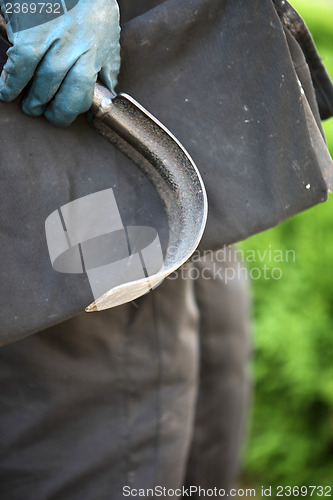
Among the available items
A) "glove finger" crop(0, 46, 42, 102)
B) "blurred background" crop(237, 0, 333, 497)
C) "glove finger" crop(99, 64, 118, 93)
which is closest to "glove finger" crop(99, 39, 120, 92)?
"glove finger" crop(99, 64, 118, 93)

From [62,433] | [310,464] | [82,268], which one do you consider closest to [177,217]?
[82,268]

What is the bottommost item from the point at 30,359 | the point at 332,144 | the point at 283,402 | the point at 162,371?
the point at 283,402

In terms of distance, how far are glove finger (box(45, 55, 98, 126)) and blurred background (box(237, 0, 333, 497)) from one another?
49.3 inches

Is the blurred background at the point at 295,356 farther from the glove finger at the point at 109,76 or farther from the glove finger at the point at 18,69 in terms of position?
the glove finger at the point at 18,69

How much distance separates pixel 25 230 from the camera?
32.0 inches

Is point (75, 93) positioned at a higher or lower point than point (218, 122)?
higher

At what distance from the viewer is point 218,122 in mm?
896

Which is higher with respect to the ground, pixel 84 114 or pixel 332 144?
pixel 84 114

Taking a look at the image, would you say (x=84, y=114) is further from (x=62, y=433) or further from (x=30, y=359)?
(x=62, y=433)

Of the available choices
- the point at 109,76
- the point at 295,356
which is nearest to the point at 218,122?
the point at 109,76

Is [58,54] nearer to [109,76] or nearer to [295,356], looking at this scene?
[109,76]

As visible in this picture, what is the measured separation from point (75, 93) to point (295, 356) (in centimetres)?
134

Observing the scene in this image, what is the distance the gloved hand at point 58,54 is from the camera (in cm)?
75

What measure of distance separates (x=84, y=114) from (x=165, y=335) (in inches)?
17.2
